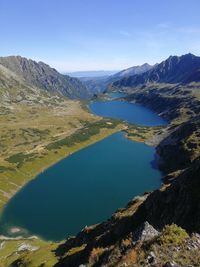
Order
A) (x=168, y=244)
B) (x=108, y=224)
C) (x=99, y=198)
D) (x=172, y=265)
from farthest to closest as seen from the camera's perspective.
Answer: (x=99, y=198) < (x=108, y=224) < (x=168, y=244) < (x=172, y=265)

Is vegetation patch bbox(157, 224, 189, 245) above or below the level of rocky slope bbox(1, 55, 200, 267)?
above

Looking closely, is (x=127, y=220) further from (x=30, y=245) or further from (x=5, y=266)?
(x=30, y=245)

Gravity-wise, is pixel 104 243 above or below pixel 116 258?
below

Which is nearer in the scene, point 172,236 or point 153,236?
point 172,236

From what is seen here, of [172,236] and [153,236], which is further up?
[172,236]

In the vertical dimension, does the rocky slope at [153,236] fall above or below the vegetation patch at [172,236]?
below

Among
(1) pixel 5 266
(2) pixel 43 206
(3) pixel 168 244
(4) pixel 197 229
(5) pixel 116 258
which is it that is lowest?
(2) pixel 43 206

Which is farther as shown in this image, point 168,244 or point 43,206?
point 43,206

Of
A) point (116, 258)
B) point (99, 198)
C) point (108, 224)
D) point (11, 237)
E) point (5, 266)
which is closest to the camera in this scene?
point (116, 258)

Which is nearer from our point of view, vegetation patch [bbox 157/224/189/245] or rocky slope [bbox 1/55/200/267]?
rocky slope [bbox 1/55/200/267]

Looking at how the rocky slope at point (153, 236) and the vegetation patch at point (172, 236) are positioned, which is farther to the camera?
the vegetation patch at point (172, 236)

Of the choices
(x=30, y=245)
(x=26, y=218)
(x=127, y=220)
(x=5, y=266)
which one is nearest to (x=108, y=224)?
(x=127, y=220)
